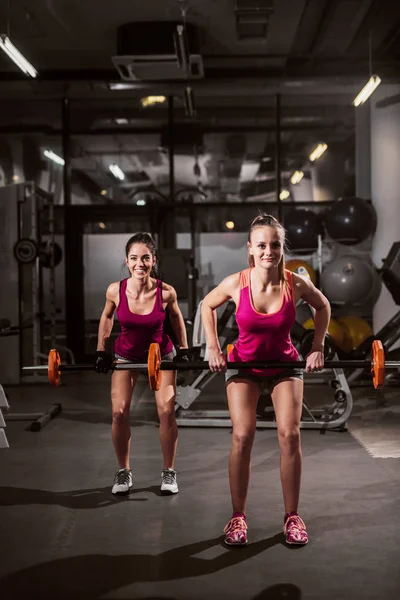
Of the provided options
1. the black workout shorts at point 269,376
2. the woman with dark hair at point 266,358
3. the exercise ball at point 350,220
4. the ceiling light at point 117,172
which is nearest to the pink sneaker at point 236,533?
the woman with dark hair at point 266,358

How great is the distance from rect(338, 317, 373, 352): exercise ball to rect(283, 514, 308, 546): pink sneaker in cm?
524

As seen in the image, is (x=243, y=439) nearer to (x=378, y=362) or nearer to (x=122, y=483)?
(x=378, y=362)

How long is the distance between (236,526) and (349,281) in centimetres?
579

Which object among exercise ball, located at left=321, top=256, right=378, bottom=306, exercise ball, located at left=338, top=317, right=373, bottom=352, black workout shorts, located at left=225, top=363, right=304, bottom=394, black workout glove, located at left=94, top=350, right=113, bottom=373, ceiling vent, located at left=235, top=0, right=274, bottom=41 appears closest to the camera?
black workout shorts, located at left=225, top=363, right=304, bottom=394

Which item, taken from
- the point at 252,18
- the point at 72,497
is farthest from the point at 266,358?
the point at 252,18

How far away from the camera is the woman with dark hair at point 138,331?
358 centimetres

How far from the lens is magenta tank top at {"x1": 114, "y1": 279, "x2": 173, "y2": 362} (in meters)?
3.60

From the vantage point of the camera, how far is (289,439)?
2.84m

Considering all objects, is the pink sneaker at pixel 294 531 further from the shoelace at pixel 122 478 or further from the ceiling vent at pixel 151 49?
the ceiling vent at pixel 151 49

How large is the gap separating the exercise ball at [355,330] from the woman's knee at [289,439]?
5311 mm

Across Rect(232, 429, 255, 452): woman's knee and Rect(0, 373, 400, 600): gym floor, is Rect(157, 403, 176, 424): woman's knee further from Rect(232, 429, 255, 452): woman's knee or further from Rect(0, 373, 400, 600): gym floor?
Rect(232, 429, 255, 452): woman's knee

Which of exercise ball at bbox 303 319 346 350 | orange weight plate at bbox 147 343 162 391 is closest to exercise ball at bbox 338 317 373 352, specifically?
exercise ball at bbox 303 319 346 350

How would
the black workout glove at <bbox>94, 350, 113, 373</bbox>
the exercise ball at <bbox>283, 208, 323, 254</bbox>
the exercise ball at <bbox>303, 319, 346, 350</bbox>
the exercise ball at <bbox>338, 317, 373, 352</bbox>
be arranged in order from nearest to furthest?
the black workout glove at <bbox>94, 350, 113, 373</bbox>, the exercise ball at <bbox>303, 319, 346, 350</bbox>, the exercise ball at <bbox>338, 317, 373, 352</bbox>, the exercise ball at <bbox>283, 208, 323, 254</bbox>

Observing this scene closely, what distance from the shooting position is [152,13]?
7.72 metres
